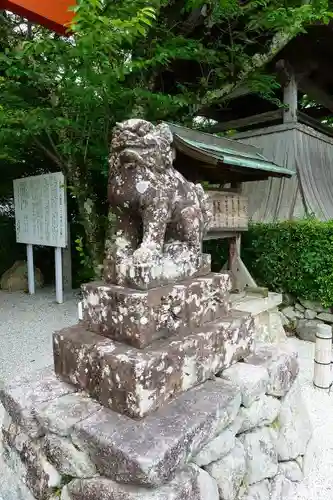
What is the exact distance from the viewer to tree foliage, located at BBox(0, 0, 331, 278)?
335 centimetres

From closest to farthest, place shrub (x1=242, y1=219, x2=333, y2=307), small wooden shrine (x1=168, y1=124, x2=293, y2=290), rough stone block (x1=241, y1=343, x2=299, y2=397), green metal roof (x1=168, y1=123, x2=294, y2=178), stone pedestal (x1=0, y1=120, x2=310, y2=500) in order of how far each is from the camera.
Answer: stone pedestal (x1=0, y1=120, x2=310, y2=500) < rough stone block (x1=241, y1=343, x2=299, y2=397) < green metal roof (x1=168, y1=123, x2=294, y2=178) < small wooden shrine (x1=168, y1=124, x2=293, y2=290) < shrub (x1=242, y1=219, x2=333, y2=307)

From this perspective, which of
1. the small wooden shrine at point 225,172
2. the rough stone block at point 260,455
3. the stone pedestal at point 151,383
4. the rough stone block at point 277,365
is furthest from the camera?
the small wooden shrine at point 225,172

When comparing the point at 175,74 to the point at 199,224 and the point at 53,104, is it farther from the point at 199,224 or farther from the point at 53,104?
the point at 199,224

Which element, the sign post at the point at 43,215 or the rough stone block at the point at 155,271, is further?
the sign post at the point at 43,215

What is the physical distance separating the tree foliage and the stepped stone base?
2.96 meters

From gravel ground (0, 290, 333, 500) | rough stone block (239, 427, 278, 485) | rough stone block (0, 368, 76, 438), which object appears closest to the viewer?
rough stone block (0, 368, 76, 438)

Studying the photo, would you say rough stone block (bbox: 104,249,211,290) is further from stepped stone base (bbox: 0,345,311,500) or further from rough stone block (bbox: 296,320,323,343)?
rough stone block (bbox: 296,320,323,343)

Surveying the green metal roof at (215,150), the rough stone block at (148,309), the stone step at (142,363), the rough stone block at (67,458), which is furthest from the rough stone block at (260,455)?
the green metal roof at (215,150)

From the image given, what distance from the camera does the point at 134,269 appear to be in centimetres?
150

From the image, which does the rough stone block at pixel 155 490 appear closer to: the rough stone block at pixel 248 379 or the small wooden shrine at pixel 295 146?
the rough stone block at pixel 248 379

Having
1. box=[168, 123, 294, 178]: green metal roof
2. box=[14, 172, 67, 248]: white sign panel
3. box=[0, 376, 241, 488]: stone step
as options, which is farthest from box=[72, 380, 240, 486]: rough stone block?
box=[14, 172, 67, 248]: white sign panel

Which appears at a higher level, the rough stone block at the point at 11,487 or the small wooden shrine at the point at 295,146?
the small wooden shrine at the point at 295,146

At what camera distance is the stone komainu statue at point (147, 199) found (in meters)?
1.57

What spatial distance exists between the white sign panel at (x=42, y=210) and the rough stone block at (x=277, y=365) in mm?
4116
